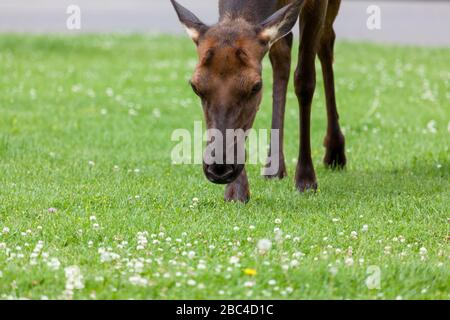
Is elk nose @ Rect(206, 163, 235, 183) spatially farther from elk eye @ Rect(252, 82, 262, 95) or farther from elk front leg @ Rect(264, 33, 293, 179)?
elk front leg @ Rect(264, 33, 293, 179)

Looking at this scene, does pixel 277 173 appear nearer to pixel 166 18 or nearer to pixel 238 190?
pixel 238 190

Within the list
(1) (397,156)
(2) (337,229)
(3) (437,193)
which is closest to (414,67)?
(1) (397,156)

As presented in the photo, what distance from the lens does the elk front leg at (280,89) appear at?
812cm

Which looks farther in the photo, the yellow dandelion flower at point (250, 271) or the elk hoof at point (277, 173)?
the elk hoof at point (277, 173)

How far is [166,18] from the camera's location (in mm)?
Result: 25172

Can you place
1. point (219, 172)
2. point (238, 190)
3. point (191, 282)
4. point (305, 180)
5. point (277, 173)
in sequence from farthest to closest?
1. point (277, 173)
2. point (305, 180)
3. point (238, 190)
4. point (219, 172)
5. point (191, 282)

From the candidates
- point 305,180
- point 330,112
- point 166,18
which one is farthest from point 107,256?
point 166,18

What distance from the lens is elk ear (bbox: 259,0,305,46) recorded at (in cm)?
652

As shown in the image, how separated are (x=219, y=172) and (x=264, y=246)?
0.85m

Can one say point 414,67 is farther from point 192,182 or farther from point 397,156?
point 192,182

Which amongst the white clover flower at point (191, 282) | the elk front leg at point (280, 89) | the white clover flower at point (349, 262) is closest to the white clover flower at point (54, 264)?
the white clover flower at point (191, 282)

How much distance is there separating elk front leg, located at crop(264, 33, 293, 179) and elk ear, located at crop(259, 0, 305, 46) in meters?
1.52

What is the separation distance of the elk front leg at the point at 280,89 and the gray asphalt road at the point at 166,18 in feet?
39.5

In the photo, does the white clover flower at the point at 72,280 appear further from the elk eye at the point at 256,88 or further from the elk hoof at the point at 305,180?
the elk hoof at the point at 305,180
